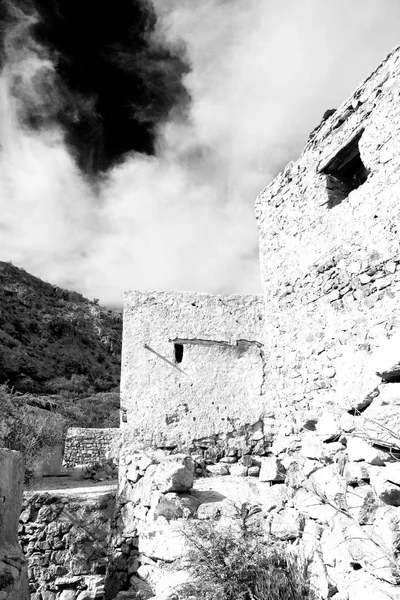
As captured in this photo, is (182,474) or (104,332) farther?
(104,332)

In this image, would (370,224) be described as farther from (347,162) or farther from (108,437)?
(108,437)

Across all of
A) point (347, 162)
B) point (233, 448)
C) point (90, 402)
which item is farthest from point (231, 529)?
point (90, 402)

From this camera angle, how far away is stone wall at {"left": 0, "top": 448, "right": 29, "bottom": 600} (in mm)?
3627

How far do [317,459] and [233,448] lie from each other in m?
5.39

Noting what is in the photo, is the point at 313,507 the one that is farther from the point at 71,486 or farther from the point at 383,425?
the point at 71,486

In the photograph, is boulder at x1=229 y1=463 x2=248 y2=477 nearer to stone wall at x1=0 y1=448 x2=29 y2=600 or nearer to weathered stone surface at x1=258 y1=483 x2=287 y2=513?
weathered stone surface at x1=258 y1=483 x2=287 y2=513

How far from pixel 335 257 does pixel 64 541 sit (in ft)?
22.5

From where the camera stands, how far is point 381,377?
114 inches

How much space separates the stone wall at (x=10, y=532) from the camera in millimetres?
3627

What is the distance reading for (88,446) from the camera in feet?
45.8

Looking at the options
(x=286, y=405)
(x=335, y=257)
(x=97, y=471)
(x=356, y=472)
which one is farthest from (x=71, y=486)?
(x=356, y=472)

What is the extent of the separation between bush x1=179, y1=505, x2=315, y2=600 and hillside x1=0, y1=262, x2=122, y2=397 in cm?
2549

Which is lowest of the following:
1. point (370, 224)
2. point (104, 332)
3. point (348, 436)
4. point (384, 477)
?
point (384, 477)

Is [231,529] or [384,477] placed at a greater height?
[384,477]
